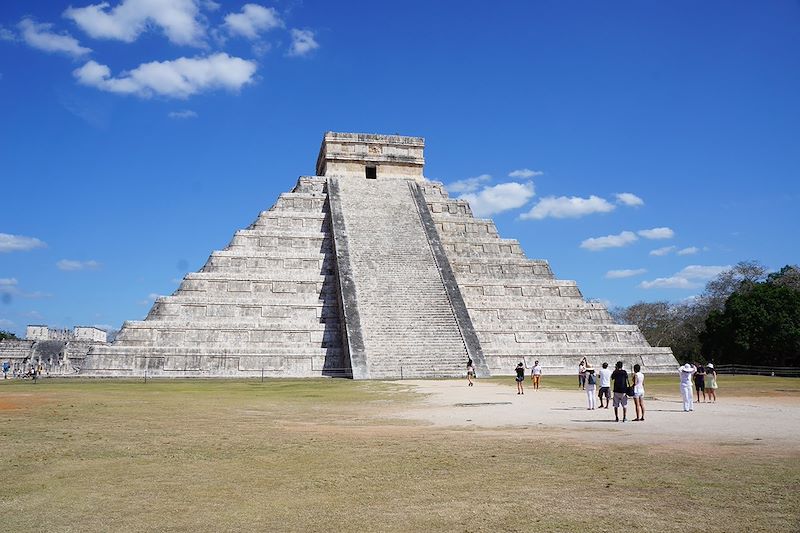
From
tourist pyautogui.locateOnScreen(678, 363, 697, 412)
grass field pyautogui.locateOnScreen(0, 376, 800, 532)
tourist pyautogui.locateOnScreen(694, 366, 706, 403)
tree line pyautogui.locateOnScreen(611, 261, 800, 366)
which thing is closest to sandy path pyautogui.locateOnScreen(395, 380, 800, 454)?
tourist pyautogui.locateOnScreen(678, 363, 697, 412)

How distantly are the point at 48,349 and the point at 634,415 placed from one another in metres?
37.4

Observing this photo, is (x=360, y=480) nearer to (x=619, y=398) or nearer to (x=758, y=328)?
(x=619, y=398)

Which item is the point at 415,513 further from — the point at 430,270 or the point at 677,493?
the point at 430,270

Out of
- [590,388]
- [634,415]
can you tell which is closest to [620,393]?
[634,415]

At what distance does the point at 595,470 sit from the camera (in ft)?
24.6

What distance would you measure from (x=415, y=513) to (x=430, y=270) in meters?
23.9

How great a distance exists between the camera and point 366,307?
27.0 m

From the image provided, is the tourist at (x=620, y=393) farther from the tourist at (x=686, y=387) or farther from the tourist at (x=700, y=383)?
the tourist at (x=700, y=383)

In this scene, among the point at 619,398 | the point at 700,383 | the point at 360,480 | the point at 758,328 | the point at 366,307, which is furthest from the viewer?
the point at 758,328

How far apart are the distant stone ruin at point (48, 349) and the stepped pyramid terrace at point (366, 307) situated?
1353 centimetres

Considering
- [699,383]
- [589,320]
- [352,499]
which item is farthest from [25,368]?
[352,499]

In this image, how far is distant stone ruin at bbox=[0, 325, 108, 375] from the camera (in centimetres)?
3880

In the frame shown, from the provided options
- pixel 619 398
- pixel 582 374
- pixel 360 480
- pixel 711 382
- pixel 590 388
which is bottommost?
pixel 360 480

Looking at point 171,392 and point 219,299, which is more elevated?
point 219,299
